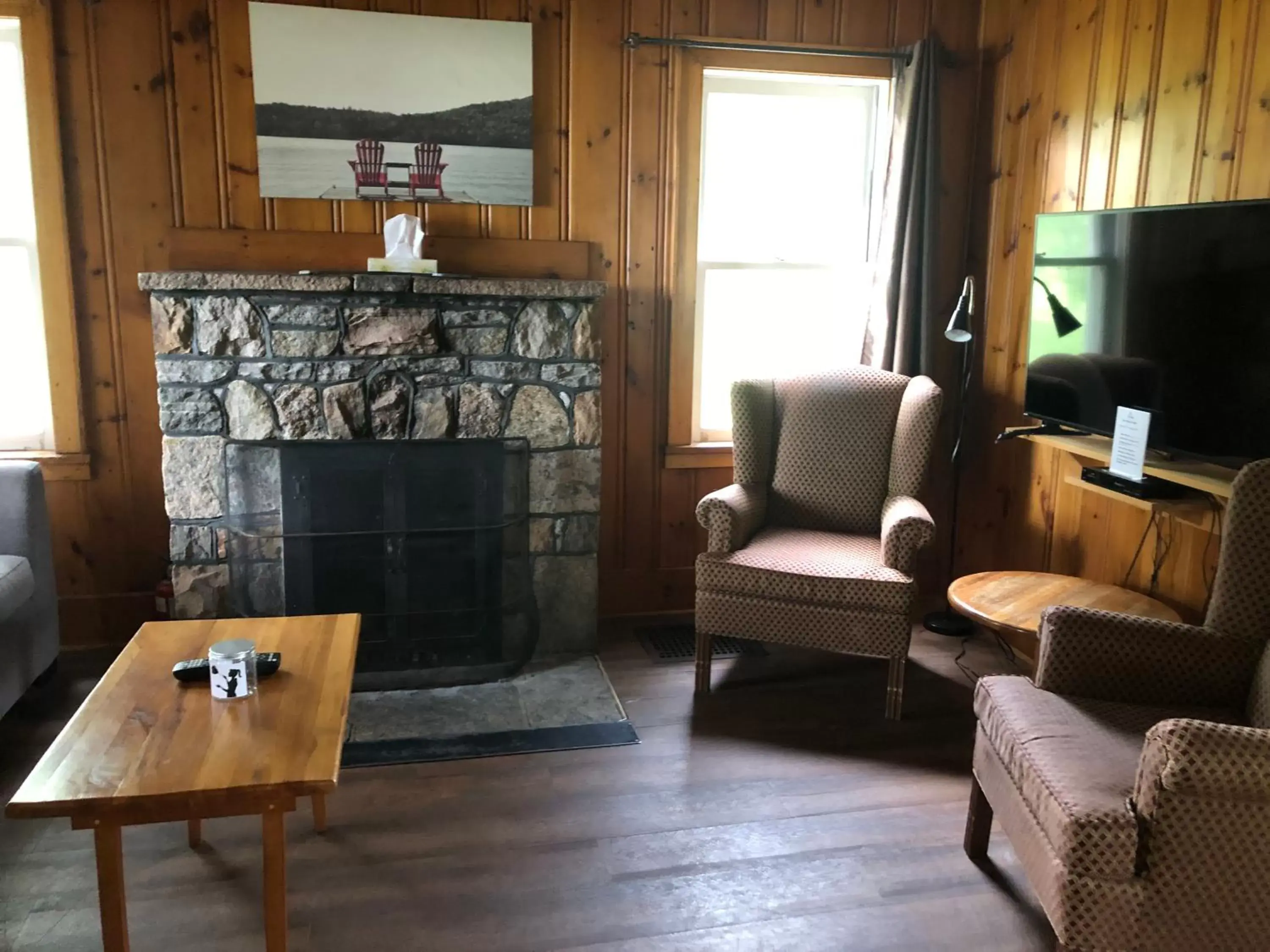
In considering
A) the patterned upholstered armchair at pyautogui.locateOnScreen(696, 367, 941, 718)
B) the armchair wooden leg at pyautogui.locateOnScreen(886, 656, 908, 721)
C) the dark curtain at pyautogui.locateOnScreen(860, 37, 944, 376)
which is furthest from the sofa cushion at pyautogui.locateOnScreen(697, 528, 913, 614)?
the dark curtain at pyautogui.locateOnScreen(860, 37, 944, 376)

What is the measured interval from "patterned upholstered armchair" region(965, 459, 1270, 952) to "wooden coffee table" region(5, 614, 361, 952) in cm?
133

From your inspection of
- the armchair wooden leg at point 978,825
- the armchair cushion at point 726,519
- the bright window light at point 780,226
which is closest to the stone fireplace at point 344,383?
the armchair cushion at point 726,519

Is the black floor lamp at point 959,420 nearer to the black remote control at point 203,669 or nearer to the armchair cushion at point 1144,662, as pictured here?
the armchair cushion at point 1144,662

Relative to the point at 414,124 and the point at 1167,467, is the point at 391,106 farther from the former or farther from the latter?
the point at 1167,467

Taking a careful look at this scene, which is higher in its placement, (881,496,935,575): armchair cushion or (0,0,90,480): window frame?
(0,0,90,480): window frame

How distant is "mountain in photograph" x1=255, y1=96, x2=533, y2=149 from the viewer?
3.27 m

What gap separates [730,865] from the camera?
2.28m

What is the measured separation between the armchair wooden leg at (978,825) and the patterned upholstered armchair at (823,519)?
709 mm

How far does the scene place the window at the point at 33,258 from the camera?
123 inches

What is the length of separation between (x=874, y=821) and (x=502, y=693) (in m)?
1.26

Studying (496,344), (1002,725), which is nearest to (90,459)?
(496,344)

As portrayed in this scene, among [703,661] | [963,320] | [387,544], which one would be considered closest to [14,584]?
[387,544]

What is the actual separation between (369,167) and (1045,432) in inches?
94.3

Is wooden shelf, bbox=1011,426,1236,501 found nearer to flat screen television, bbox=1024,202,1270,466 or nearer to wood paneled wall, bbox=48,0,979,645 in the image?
flat screen television, bbox=1024,202,1270,466
